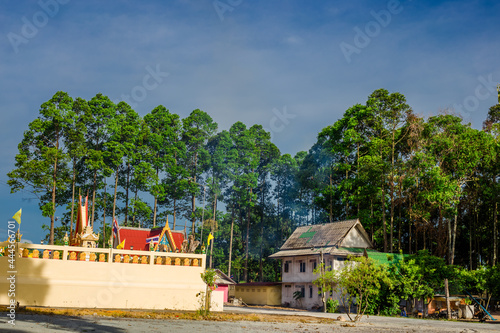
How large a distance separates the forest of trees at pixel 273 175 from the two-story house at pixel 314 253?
3478mm

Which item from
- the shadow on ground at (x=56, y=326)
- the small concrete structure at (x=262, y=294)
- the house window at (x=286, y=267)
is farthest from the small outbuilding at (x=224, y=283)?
the shadow on ground at (x=56, y=326)

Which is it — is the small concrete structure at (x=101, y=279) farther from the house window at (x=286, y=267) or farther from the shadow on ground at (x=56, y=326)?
the house window at (x=286, y=267)

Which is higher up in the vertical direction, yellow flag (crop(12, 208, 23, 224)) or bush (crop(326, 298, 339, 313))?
yellow flag (crop(12, 208, 23, 224))

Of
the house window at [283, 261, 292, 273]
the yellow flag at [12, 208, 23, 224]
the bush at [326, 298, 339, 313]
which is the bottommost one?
the bush at [326, 298, 339, 313]

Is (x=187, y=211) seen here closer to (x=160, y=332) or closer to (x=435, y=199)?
(x=435, y=199)

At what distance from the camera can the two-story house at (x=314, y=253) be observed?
41.0 metres

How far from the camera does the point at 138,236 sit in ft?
128

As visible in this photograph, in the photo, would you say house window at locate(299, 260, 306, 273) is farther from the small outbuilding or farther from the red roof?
the red roof

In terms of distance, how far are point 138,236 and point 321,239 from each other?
628 inches

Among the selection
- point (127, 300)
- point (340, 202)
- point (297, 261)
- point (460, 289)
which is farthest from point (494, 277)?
point (127, 300)

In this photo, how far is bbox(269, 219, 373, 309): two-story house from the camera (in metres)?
41.0

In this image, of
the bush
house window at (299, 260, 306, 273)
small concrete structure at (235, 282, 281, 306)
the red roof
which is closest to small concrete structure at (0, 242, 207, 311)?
the red roof

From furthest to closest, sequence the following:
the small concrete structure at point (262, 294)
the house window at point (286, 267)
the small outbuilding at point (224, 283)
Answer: the small concrete structure at point (262, 294) → the house window at point (286, 267) → the small outbuilding at point (224, 283)

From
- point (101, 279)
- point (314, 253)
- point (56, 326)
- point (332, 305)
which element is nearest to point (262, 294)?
point (314, 253)
